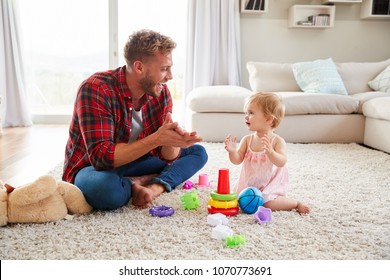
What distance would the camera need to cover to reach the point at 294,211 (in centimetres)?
173

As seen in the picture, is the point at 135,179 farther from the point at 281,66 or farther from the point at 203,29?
the point at 203,29

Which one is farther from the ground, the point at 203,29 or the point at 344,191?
the point at 203,29

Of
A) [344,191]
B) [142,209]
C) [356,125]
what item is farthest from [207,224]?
[356,125]

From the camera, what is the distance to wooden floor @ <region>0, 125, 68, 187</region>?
240 centimetres

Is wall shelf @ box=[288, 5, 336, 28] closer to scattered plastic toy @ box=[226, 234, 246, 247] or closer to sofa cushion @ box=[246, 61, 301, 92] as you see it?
sofa cushion @ box=[246, 61, 301, 92]

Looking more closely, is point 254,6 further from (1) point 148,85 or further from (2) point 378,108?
(1) point 148,85

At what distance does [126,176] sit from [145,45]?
2.19 feet

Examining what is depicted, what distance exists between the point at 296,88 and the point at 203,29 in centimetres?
130

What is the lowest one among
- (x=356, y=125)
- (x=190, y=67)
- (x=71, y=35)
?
(x=356, y=125)

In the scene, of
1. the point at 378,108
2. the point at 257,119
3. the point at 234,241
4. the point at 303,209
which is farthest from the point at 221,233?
the point at 378,108

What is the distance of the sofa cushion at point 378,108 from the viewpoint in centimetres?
314

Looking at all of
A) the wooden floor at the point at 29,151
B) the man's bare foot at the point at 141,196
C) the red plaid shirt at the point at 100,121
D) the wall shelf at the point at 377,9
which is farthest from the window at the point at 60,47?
the man's bare foot at the point at 141,196

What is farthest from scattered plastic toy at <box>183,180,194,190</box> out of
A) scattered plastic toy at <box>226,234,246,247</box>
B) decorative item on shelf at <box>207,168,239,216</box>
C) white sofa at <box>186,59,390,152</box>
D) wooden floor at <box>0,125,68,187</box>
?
white sofa at <box>186,59,390,152</box>

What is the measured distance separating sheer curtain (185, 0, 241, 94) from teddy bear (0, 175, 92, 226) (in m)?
3.32
